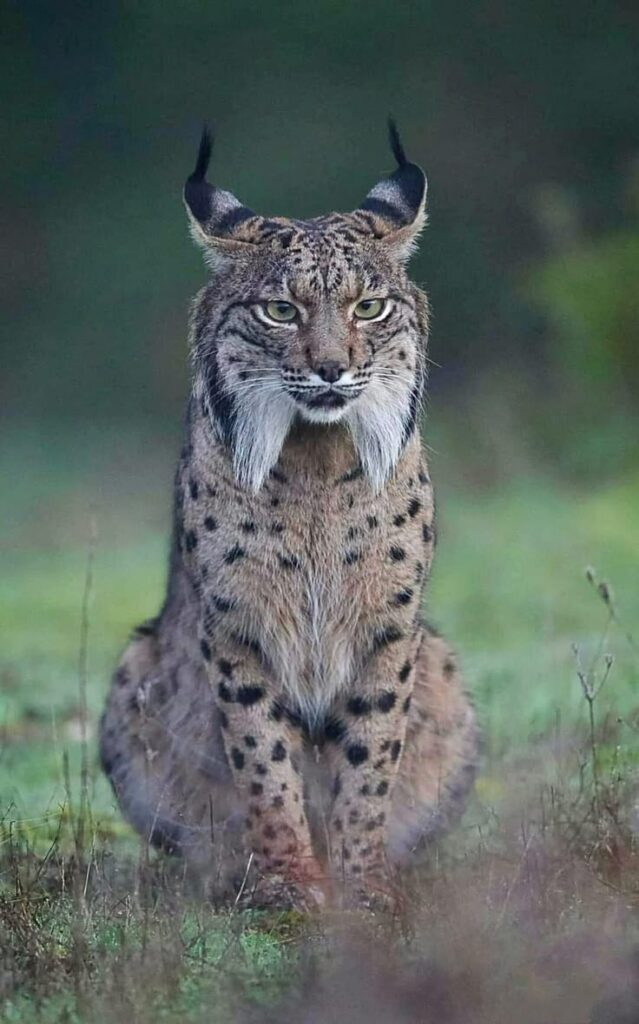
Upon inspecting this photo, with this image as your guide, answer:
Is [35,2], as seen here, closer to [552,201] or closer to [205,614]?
[552,201]

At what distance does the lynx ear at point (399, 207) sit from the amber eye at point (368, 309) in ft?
0.90

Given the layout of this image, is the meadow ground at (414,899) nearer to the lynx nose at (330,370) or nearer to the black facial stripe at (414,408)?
the black facial stripe at (414,408)

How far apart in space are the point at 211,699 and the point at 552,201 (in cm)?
1349

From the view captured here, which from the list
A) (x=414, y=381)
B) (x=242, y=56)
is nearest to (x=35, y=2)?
(x=242, y=56)

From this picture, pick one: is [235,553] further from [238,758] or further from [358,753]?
[358,753]

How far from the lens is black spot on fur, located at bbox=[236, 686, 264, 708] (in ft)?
19.8

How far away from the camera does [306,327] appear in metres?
5.84

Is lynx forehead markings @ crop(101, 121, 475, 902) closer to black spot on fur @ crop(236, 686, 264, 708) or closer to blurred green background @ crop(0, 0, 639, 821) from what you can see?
black spot on fur @ crop(236, 686, 264, 708)

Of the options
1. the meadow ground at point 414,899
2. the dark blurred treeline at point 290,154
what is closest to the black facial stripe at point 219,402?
the meadow ground at point 414,899

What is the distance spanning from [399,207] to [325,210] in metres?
14.5

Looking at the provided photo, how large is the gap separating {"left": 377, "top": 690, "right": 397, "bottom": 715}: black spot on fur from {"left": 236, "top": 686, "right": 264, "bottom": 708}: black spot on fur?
378mm

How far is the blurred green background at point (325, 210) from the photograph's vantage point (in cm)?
1468

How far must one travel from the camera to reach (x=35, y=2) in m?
23.8

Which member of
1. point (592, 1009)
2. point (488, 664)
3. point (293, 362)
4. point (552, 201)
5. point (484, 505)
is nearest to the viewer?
point (592, 1009)
